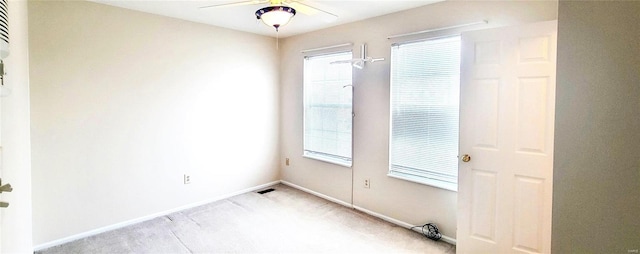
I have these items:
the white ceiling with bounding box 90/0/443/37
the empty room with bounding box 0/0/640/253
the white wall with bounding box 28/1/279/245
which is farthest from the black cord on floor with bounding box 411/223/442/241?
the white wall with bounding box 28/1/279/245

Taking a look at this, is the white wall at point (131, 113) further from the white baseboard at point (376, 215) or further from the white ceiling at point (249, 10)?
the white baseboard at point (376, 215)

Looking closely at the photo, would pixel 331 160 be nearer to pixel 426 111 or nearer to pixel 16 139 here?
pixel 426 111

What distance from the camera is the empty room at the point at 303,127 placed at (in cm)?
186

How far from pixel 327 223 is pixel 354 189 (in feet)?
2.13

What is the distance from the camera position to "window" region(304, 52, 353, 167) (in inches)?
155

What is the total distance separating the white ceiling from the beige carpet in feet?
7.06

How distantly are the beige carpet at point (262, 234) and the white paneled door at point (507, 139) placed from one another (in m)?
0.55

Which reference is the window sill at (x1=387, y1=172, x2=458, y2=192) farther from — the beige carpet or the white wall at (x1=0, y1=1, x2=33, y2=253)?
the white wall at (x1=0, y1=1, x2=33, y2=253)

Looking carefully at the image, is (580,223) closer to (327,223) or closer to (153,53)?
(327,223)

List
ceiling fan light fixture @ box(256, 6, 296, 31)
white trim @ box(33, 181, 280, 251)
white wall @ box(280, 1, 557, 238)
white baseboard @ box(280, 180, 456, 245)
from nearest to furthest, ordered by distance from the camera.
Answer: ceiling fan light fixture @ box(256, 6, 296, 31) → white wall @ box(280, 1, 557, 238) → white trim @ box(33, 181, 280, 251) → white baseboard @ box(280, 180, 456, 245)

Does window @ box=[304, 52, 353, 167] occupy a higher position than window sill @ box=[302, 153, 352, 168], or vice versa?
Answer: window @ box=[304, 52, 353, 167]

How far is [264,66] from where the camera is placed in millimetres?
4547

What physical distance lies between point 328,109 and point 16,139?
10.1ft

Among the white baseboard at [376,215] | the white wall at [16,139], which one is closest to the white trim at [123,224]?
the white wall at [16,139]
